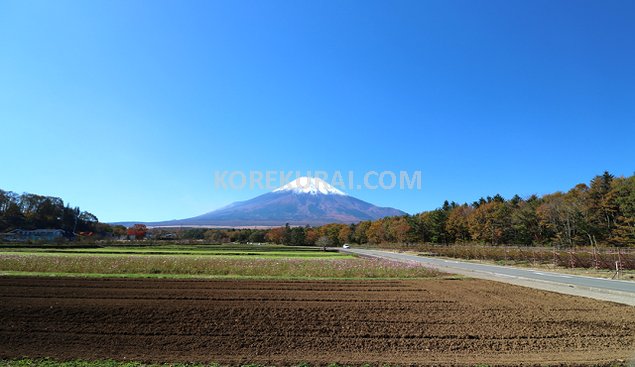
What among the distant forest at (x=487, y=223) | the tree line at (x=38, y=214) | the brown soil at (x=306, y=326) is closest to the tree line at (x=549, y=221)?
the distant forest at (x=487, y=223)

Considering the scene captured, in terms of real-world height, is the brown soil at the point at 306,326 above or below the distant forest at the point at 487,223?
below

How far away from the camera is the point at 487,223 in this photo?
242 feet

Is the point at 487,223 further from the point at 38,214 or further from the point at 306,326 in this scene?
the point at 38,214

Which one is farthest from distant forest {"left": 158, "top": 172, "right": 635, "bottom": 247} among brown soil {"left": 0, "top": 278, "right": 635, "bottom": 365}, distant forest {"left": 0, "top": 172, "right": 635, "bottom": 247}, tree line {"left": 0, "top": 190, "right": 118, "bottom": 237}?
tree line {"left": 0, "top": 190, "right": 118, "bottom": 237}

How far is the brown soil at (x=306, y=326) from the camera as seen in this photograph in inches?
303

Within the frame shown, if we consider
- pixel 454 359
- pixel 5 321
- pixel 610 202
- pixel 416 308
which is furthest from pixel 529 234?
pixel 5 321

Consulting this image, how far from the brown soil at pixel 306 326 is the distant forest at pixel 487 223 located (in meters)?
41.2

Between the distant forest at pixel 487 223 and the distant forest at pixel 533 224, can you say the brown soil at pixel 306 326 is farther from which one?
the distant forest at pixel 487 223

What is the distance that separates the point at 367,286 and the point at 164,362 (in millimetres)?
11952

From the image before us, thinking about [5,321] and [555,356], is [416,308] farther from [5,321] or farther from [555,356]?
[5,321]

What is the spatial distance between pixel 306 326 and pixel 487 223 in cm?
7323

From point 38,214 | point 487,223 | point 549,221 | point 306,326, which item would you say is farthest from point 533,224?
point 38,214

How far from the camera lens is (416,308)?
11.9 metres

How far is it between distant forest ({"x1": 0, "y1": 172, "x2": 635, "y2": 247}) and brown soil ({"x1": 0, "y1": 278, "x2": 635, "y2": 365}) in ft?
135
